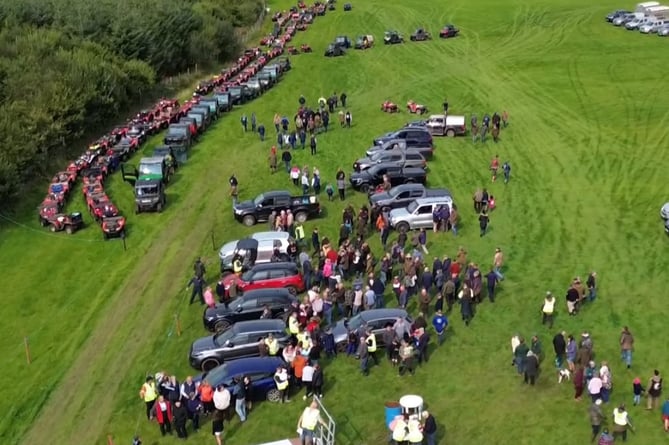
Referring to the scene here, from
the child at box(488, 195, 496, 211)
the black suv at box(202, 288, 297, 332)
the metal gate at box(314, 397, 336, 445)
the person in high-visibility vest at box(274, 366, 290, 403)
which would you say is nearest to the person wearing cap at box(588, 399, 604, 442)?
the metal gate at box(314, 397, 336, 445)

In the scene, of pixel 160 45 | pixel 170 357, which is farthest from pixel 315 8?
pixel 170 357

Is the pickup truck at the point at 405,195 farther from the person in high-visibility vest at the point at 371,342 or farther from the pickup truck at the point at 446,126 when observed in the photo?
the pickup truck at the point at 446,126

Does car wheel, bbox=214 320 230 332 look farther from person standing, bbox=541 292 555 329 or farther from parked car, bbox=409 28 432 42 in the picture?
parked car, bbox=409 28 432 42

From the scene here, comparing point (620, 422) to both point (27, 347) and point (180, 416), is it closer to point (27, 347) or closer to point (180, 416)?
point (180, 416)

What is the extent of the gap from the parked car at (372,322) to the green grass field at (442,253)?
1.06m

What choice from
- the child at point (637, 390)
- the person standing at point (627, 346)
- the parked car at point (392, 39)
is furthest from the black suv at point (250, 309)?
the parked car at point (392, 39)

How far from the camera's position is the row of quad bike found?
37.5m

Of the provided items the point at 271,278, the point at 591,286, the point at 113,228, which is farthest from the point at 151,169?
the point at 591,286

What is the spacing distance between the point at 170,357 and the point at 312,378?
6.23m

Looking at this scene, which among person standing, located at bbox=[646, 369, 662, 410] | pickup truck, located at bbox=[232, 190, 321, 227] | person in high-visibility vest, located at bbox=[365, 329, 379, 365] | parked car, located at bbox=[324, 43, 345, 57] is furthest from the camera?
parked car, located at bbox=[324, 43, 345, 57]

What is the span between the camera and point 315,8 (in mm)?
95438

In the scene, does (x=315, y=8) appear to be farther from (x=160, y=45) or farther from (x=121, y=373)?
(x=121, y=373)

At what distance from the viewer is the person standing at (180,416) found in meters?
21.6

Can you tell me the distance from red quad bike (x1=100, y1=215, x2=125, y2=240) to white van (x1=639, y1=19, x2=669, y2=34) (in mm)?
56287
